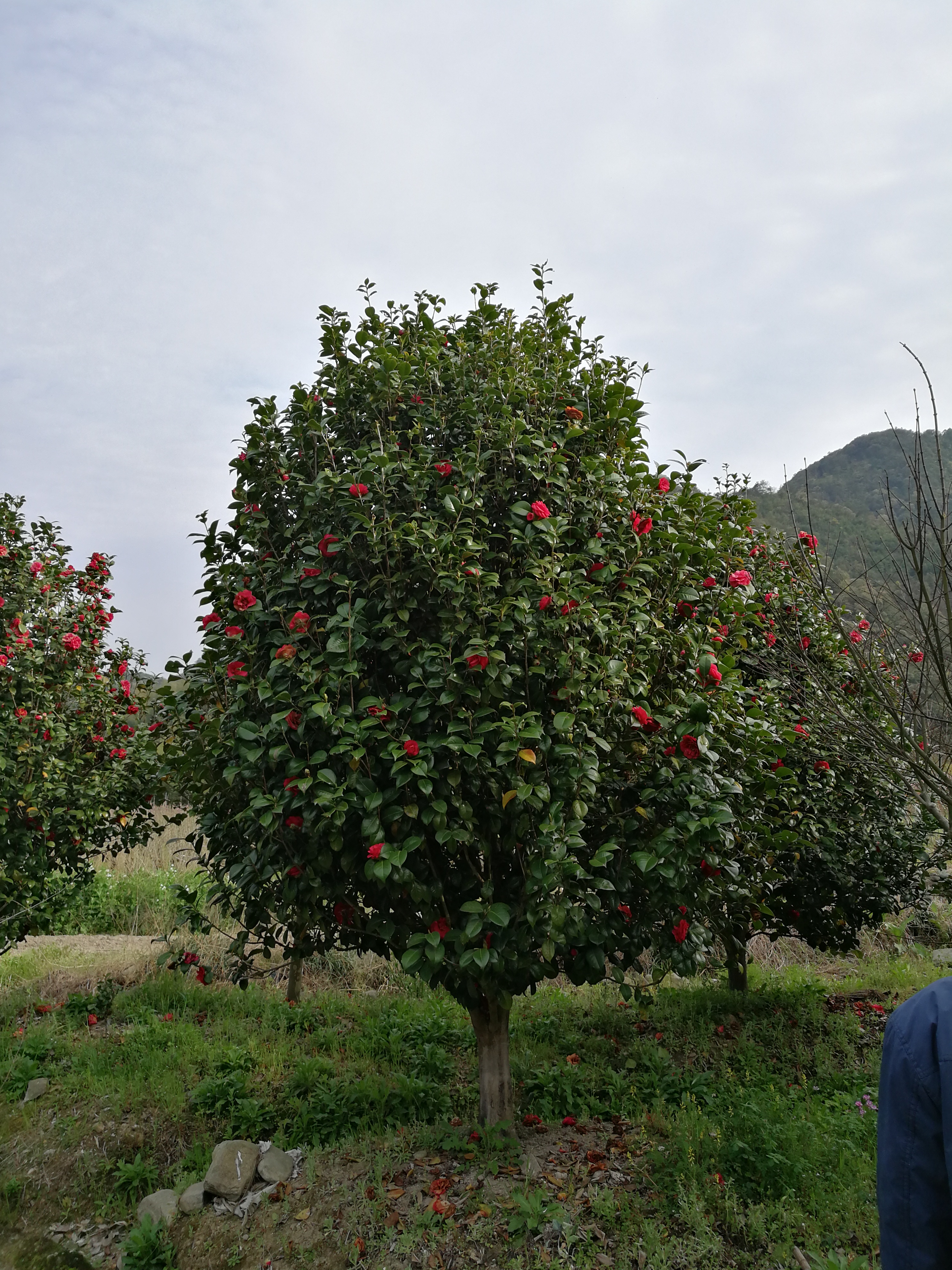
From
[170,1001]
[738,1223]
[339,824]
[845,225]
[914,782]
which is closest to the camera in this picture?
[339,824]

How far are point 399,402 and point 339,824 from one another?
1.85 metres

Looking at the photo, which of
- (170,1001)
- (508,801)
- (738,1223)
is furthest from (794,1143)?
(170,1001)

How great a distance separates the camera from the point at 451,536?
118 inches

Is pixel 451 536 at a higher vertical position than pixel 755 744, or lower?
higher

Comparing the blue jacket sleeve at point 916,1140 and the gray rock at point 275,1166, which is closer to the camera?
the blue jacket sleeve at point 916,1140

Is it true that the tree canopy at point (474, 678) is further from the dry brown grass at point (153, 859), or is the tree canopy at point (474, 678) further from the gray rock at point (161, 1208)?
the dry brown grass at point (153, 859)

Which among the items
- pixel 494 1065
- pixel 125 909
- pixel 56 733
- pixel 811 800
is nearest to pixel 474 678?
pixel 494 1065

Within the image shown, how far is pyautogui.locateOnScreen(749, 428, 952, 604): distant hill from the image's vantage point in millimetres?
16781

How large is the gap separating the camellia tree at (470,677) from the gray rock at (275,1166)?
3.41 ft

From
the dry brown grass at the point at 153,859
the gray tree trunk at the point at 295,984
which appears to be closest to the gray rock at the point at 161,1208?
the gray tree trunk at the point at 295,984

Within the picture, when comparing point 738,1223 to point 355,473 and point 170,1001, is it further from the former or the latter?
point 170,1001

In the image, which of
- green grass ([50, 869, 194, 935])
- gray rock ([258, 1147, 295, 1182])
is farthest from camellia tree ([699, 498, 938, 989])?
green grass ([50, 869, 194, 935])

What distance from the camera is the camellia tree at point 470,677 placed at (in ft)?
9.86

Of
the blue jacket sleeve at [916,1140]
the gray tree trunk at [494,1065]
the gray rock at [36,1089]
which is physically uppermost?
the blue jacket sleeve at [916,1140]
